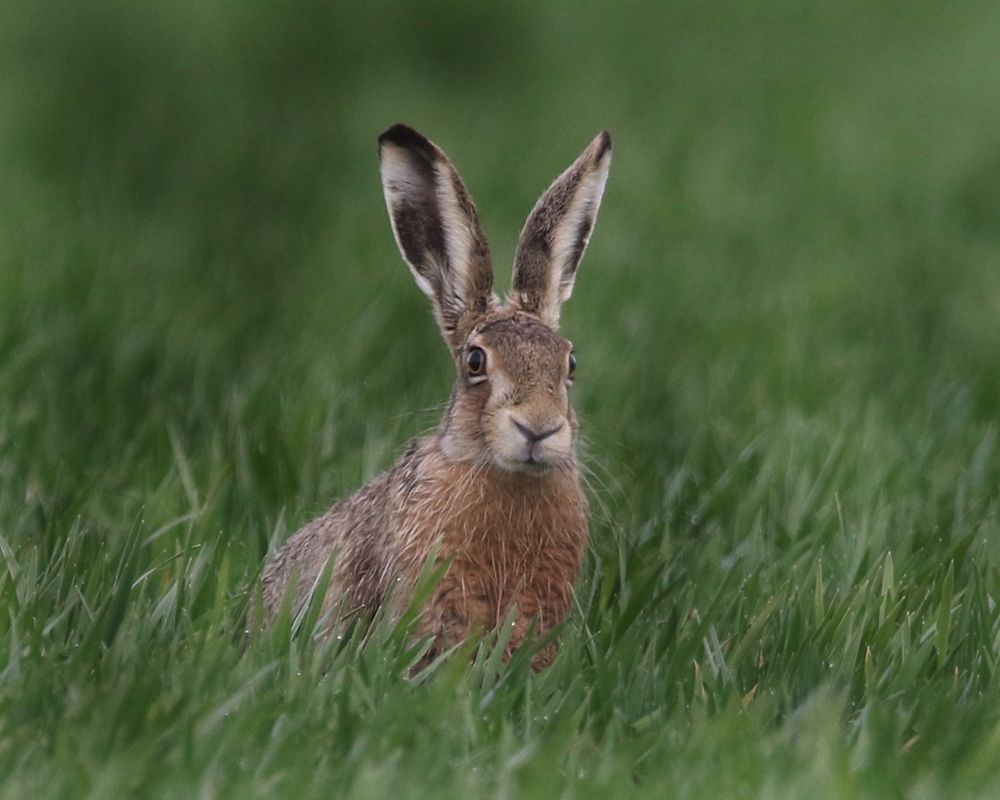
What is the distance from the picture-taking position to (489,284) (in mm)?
5203

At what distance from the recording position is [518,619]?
4.74 m

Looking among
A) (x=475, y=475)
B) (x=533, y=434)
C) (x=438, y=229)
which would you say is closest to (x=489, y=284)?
(x=438, y=229)

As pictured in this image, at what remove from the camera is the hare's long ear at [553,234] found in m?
5.23

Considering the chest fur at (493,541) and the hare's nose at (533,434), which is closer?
the hare's nose at (533,434)

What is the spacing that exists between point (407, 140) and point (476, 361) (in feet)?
2.07

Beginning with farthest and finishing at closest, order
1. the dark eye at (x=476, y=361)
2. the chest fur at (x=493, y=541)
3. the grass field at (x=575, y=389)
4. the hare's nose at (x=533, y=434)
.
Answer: the dark eye at (x=476, y=361)
the chest fur at (x=493, y=541)
the hare's nose at (x=533, y=434)
the grass field at (x=575, y=389)

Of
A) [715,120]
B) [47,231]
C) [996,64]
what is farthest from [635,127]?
[47,231]

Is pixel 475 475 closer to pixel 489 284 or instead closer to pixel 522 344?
pixel 522 344

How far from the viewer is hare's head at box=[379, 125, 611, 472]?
15.6ft

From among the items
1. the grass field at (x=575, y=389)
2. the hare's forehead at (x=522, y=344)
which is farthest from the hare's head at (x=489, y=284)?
the grass field at (x=575, y=389)

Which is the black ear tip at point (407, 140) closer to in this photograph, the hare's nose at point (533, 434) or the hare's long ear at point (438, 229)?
the hare's long ear at point (438, 229)

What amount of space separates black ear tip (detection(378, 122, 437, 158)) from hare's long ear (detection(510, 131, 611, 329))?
0.32m

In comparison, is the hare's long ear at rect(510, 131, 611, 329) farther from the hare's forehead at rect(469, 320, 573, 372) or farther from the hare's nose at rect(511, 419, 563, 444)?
the hare's nose at rect(511, 419, 563, 444)

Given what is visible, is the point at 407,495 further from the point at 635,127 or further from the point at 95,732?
the point at 635,127
